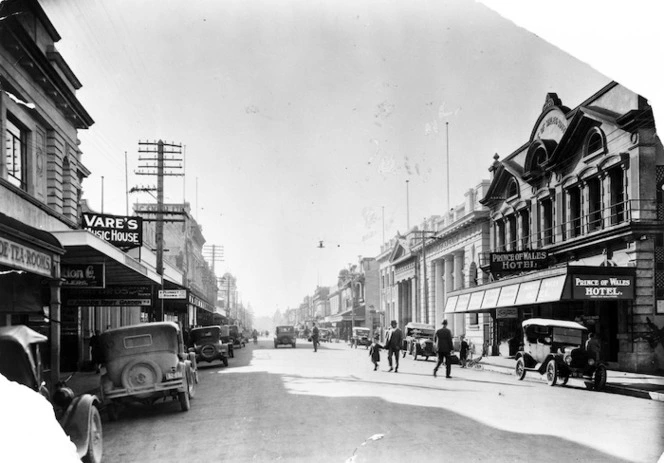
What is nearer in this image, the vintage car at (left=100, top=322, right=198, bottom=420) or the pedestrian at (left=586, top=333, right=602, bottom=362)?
the vintage car at (left=100, top=322, right=198, bottom=420)

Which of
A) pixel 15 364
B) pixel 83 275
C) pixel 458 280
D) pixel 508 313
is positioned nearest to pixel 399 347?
pixel 83 275

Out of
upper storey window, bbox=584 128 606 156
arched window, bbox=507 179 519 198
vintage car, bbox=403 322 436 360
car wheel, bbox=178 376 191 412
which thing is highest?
upper storey window, bbox=584 128 606 156

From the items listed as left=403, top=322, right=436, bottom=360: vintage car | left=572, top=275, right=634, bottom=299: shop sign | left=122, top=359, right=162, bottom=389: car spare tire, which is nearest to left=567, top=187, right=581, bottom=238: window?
left=572, top=275, right=634, bottom=299: shop sign

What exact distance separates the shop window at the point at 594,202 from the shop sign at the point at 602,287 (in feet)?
15.5

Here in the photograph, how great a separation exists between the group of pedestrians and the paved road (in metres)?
2.69

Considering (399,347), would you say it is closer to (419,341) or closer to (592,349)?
(592,349)

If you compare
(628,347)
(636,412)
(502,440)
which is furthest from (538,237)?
(502,440)

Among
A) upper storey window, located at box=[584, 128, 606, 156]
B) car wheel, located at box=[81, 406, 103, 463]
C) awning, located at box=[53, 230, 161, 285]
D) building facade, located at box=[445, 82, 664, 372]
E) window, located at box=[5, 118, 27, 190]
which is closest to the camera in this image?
car wheel, located at box=[81, 406, 103, 463]

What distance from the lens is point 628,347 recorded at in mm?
20844

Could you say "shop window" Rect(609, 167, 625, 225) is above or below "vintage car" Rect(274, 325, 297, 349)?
above

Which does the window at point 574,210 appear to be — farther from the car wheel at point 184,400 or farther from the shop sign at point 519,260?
the car wheel at point 184,400

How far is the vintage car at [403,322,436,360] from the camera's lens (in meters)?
28.4

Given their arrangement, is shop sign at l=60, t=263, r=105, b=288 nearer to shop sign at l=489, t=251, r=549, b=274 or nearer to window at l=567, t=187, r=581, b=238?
shop sign at l=489, t=251, r=549, b=274

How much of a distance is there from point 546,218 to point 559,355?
13.8 m
